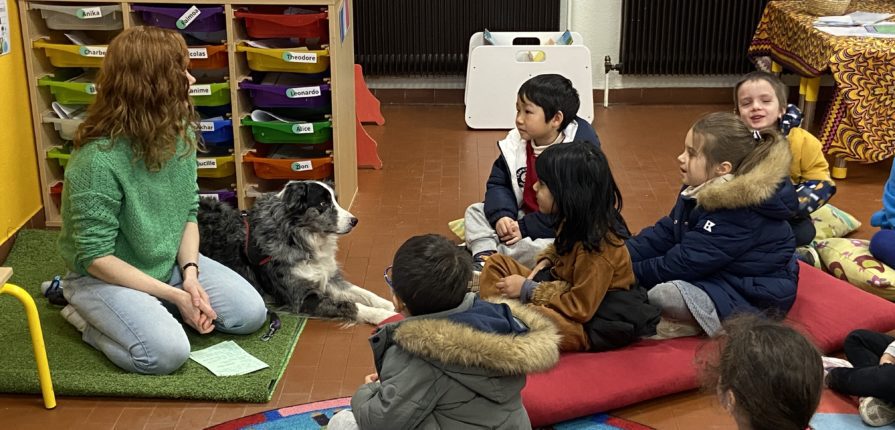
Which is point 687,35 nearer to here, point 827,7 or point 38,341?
point 827,7

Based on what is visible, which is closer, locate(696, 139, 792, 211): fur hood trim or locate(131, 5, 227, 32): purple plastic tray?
locate(696, 139, 792, 211): fur hood trim

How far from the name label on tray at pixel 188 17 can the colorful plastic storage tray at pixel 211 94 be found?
0.28 meters

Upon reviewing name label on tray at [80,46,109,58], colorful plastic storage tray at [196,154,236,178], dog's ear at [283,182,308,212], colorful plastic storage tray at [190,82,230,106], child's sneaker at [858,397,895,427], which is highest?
name label on tray at [80,46,109,58]

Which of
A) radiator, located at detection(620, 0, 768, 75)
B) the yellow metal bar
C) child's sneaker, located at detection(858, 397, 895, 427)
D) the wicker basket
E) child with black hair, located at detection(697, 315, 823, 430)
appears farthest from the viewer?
radiator, located at detection(620, 0, 768, 75)

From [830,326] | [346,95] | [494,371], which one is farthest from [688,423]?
[346,95]

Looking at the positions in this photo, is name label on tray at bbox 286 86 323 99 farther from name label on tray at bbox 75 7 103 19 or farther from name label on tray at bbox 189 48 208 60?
name label on tray at bbox 75 7 103 19

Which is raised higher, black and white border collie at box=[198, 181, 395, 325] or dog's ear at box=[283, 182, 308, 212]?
dog's ear at box=[283, 182, 308, 212]

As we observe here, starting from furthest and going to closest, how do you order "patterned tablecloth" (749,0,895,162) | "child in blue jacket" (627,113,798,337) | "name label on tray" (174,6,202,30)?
"patterned tablecloth" (749,0,895,162) → "name label on tray" (174,6,202,30) → "child in blue jacket" (627,113,798,337)

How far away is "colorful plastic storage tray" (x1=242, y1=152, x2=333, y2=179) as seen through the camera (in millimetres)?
4707

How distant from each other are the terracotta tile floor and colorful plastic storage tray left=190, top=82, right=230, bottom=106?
87 cm

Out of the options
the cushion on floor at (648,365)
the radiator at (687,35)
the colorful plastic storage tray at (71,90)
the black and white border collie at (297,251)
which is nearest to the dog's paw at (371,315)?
the black and white border collie at (297,251)

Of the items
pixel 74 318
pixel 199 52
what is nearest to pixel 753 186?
pixel 74 318

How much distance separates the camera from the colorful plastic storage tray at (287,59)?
4523 millimetres

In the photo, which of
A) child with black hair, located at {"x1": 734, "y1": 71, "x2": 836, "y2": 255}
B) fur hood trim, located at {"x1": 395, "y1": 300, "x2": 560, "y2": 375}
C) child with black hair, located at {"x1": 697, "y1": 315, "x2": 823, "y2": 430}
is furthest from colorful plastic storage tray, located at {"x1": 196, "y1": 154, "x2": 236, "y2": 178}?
child with black hair, located at {"x1": 697, "y1": 315, "x2": 823, "y2": 430}
